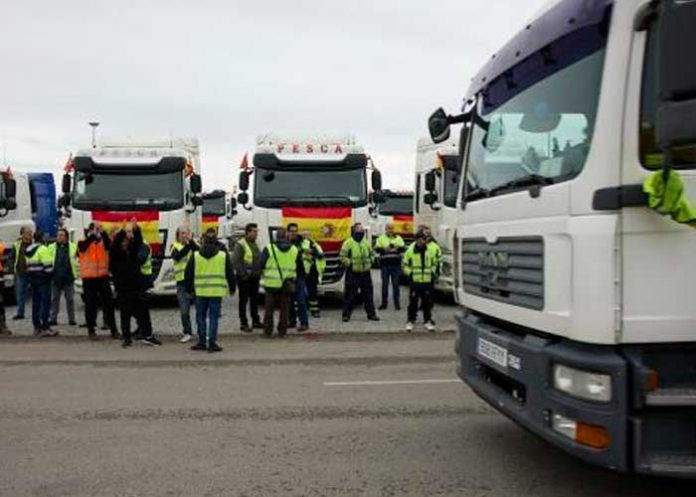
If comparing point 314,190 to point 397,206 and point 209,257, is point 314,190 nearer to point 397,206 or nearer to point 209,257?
point 209,257

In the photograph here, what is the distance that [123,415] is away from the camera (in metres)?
7.55

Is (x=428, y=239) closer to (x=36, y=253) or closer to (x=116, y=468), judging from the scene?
(x=36, y=253)

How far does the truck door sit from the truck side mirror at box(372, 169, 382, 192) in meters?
12.1

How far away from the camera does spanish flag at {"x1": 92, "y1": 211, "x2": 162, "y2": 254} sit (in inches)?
617

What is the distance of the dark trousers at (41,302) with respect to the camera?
44.6ft

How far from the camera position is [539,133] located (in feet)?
16.1

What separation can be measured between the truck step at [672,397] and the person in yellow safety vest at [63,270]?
38.6 feet

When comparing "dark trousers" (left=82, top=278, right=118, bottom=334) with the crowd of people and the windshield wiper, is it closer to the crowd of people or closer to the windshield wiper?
the crowd of people

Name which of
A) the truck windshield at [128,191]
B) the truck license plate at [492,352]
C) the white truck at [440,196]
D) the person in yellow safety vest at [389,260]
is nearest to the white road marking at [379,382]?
the truck license plate at [492,352]

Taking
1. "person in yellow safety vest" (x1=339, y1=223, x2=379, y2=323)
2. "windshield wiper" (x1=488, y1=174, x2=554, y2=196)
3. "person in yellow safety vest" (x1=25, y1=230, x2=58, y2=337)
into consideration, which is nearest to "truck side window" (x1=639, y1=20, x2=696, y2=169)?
"windshield wiper" (x1=488, y1=174, x2=554, y2=196)

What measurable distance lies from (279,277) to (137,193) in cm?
456

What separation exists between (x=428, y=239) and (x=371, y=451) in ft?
26.2

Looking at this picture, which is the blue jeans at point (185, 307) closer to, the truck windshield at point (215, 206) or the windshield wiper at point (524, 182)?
the windshield wiper at point (524, 182)

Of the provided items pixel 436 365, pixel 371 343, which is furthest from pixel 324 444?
pixel 371 343
